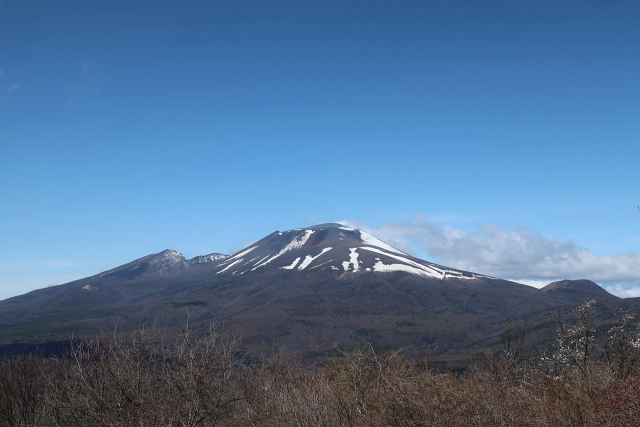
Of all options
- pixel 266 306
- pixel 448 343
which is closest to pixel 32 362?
pixel 448 343

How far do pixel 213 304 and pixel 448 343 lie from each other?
93.8m

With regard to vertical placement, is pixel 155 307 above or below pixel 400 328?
above

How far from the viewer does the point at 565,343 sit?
3002 centimetres

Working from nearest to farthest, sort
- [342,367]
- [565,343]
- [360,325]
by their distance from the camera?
[342,367] → [565,343] → [360,325]

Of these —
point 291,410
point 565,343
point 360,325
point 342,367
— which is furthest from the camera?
point 360,325

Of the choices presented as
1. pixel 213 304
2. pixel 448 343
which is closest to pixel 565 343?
pixel 448 343

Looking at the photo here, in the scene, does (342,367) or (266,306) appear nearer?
(342,367)

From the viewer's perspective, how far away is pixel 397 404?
14.7 m

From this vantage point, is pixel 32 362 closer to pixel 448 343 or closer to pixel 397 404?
pixel 397 404

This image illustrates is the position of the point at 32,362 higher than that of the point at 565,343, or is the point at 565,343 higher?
the point at 32,362

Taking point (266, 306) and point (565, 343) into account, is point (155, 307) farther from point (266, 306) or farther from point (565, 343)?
point (565, 343)

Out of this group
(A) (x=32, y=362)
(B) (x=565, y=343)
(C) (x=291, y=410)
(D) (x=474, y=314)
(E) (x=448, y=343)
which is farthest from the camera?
(D) (x=474, y=314)

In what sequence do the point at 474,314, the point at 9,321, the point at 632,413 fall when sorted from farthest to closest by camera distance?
the point at 9,321 < the point at 474,314 < the point at 632,413

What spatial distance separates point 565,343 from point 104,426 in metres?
27.7
